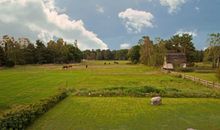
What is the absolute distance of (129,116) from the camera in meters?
17.5

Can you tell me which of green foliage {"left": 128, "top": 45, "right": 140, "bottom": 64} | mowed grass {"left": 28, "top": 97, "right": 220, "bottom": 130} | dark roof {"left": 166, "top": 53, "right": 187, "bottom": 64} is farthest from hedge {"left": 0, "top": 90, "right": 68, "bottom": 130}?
green foliage {"left": 128, "top": 45, "right": 140, "bottom": 64}

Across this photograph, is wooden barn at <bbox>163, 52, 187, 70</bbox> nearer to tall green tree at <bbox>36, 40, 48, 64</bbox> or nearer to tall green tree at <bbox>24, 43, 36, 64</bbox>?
tall green tree at <bbox>36, 40, 48, 64</bbox>

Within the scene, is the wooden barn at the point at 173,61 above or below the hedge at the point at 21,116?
above

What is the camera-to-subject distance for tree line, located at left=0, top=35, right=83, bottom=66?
320 ft

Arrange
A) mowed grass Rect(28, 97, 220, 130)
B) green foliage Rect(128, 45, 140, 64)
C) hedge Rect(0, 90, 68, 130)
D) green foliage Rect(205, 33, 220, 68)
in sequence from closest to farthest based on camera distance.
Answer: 1. hedge Rect(0, 90, 68, 130)
2. mowed grass Rect(28, 97, 220, 130)
3. green foliage Rect(205, 33, 220, 68)
4. green foliage Rect(128, 45, 140, 64)

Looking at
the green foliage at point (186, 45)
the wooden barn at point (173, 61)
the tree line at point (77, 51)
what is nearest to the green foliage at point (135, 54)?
the tree line at point (77, 51)

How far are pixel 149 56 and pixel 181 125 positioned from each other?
242 feet

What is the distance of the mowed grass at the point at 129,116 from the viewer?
14977mm

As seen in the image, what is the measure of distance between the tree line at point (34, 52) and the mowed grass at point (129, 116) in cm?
6790

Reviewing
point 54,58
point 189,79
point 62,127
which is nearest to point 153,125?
point 62,127

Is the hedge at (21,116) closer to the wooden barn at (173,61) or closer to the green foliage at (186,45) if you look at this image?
the wooden barn at (173,61)

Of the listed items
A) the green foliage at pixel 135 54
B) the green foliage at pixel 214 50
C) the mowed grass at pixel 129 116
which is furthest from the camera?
the green foliage at pixel 135 54

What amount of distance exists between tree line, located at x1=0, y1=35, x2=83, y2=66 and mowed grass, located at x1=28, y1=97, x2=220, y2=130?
223ft

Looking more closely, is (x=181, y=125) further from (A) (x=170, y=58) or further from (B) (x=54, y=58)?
(B) (x=54, y=58)
